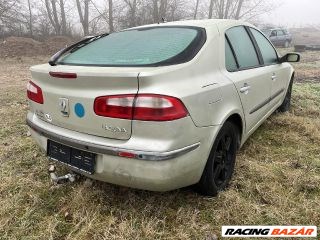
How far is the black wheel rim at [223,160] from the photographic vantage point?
9.20ft

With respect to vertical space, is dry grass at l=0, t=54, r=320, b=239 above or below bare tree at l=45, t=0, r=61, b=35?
below

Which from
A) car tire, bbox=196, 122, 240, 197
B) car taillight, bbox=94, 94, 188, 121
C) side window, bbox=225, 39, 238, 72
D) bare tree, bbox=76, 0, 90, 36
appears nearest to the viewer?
car taillight, bbox=94, 94, 188, 121

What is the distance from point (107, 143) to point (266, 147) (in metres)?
2.32

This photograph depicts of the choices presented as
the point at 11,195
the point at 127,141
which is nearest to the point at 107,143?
the point at 127,141

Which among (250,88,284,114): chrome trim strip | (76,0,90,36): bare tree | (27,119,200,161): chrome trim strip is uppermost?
(76,0,90,36): bare tree

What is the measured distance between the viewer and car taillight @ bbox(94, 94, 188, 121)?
6.91ft

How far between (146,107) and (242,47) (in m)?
1.65

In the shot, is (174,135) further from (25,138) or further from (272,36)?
(272,36)

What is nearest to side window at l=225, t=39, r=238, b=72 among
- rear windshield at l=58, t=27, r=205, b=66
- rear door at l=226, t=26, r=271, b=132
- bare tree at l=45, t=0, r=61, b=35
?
rear door at l=226, t=26, r=271, b=132

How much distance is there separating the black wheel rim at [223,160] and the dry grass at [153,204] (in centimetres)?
12

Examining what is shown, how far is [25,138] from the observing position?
14.1 ft

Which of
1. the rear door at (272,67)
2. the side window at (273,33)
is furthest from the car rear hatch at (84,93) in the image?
the side window at (273,33)

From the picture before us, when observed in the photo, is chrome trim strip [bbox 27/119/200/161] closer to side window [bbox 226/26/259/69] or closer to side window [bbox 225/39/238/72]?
side window [bbox 225/39/238/72]

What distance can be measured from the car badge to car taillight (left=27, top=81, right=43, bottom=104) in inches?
12.0
